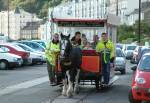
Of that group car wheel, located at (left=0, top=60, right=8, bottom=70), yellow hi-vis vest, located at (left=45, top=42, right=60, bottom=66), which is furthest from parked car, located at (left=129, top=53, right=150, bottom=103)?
car wheel, located at (left=0, top=60, right=8, bottom=70)

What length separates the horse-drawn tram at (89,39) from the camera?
17495mm

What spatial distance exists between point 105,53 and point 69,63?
228 centimetres

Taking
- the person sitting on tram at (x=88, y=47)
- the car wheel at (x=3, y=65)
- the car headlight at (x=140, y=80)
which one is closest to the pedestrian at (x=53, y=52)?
the person sitting on tram at (x=88, y=47)

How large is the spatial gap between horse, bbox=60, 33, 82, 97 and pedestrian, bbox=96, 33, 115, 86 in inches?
68.5

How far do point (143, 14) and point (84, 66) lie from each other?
367 ft

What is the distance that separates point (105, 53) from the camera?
18.4 metres

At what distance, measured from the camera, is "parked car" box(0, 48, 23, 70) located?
33.3 m

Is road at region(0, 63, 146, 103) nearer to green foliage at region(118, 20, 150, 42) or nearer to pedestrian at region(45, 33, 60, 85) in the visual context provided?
pedestrian at region(45, 33, 60, 85)

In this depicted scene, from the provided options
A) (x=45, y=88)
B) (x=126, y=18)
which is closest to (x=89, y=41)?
(x=45, y=88)

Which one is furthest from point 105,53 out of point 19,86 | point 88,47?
point 19,86

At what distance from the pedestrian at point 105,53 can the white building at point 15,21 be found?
4496 inches

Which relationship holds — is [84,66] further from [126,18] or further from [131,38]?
[126,18]

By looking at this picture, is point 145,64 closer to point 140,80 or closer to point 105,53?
point 140,80

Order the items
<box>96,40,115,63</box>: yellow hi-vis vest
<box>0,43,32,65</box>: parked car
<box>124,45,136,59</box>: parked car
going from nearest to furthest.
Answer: <box>96,40,115,63</box>: yellow hi-vis vest < <box>0,43,32,65</box>: parked car < <box>124,45,136,59</box>: parked car
